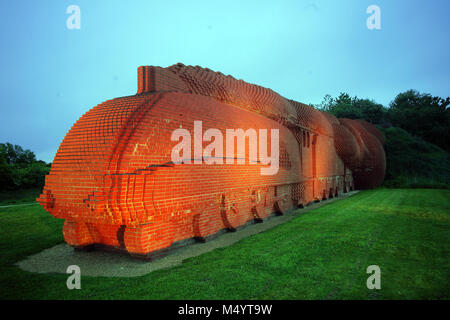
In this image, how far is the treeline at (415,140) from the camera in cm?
2348

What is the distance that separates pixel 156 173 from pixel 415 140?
30.5m

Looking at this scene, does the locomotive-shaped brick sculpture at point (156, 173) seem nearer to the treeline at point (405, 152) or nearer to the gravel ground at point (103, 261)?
the gravel ground at point (103, 261)

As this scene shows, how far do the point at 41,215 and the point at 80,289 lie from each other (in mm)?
7325

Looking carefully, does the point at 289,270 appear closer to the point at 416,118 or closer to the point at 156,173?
the point at 156,173

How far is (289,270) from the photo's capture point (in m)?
3.89

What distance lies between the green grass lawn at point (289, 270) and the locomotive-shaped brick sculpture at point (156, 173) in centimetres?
86

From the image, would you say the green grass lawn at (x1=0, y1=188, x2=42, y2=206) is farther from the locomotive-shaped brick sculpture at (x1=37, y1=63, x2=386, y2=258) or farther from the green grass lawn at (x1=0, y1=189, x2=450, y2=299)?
the locomotive-shaped brick sculpture at (x1=37, y1=63, x2=386, y2=258)

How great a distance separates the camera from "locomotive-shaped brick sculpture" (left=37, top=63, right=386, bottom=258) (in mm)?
4352

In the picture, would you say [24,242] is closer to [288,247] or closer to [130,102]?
[130,102]

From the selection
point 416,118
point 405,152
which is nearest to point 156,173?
point 405,152

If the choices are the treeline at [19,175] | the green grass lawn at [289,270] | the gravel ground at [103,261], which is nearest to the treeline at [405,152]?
the treeline at [19,175]

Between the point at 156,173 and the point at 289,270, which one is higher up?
the point at 156,173

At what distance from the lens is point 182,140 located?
5.13 meters

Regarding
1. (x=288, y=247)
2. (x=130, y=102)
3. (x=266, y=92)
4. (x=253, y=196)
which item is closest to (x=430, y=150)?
(x=266, y=92)
